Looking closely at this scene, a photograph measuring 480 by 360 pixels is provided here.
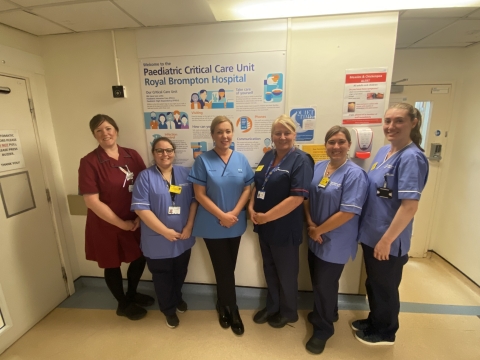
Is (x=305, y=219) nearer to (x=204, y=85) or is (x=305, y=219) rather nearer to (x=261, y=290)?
(x=261, y=290)

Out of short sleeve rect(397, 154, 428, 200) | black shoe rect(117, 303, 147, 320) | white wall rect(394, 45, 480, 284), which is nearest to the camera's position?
short sleeve rect(397, 154, 428, 200)

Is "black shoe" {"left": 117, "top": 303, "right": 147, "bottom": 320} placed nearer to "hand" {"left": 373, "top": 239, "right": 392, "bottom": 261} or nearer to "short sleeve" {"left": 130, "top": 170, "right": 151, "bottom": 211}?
"short sleeve" {"left": 130, "top": 170, "right": 151, "bottom": 211}

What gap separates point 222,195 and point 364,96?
132cm

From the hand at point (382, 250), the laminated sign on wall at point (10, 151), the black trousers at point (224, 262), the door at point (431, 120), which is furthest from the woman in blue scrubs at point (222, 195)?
the door at point (431, 120)

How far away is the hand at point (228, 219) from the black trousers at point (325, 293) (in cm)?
68

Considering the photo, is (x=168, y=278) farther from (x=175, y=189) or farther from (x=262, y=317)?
(x=262, y=317)

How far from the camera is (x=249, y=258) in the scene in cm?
221

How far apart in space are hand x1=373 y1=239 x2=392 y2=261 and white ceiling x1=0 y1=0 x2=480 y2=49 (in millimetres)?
1664

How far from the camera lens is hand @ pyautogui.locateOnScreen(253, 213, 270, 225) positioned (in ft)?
5.24

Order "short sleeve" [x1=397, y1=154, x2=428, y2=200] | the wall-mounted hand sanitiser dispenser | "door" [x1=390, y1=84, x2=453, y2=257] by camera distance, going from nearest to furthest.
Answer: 1. "short sleeve" [x1=397, y1=154, x2=428, y2=200]
2. the wall-mounted hand sanitiser dispenser
3. "door" [x1=390, y1=84, x2=453, y2=257]

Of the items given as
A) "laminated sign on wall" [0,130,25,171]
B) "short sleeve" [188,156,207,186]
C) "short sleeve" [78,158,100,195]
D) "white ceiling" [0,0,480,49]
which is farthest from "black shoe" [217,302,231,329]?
"white ceiling" [0,0,480,49]

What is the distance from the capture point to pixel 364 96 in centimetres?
178

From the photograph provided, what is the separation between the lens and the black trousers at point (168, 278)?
1.82m

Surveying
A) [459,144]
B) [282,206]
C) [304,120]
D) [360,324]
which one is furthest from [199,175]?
[459,144]
